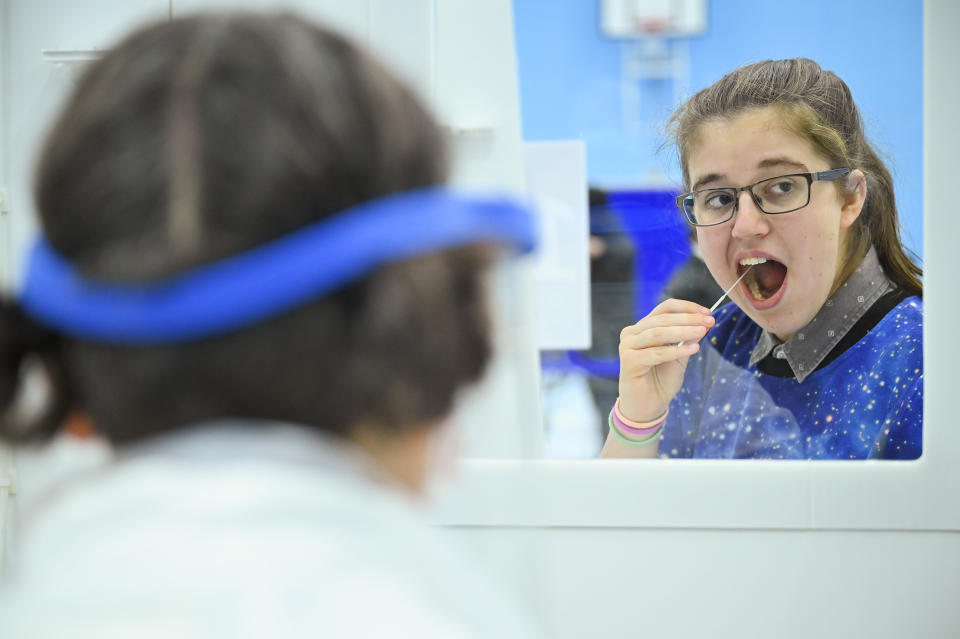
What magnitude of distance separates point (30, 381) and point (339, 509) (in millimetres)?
208

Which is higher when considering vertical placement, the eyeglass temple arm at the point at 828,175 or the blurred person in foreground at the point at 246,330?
the eyeglass temple arm at the point at 828,175

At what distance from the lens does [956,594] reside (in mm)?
1787

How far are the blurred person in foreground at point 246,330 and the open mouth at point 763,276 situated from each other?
1.31 metres

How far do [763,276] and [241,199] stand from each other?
1438mm

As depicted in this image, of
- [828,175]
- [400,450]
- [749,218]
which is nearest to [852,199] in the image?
[828,175]

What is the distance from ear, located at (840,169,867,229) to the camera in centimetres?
166

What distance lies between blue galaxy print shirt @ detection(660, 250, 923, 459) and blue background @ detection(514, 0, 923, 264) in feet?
0.70

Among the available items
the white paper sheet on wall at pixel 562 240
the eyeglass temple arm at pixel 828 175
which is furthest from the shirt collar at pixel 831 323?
the white paper sheet on wall at pixel 562 240

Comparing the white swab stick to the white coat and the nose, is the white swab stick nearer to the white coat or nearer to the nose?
the nose

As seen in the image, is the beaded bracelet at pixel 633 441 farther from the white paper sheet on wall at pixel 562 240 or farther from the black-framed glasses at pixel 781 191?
the black-framed glasses at pixel 781 191

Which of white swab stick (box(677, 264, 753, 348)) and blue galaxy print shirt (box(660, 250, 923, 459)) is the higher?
white swab stick (box(677, 264, 753, 348))

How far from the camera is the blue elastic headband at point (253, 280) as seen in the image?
41 centimetres

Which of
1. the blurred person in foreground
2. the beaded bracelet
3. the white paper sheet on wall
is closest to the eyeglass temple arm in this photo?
the white paper sheet on wall

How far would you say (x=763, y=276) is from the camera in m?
1.71
